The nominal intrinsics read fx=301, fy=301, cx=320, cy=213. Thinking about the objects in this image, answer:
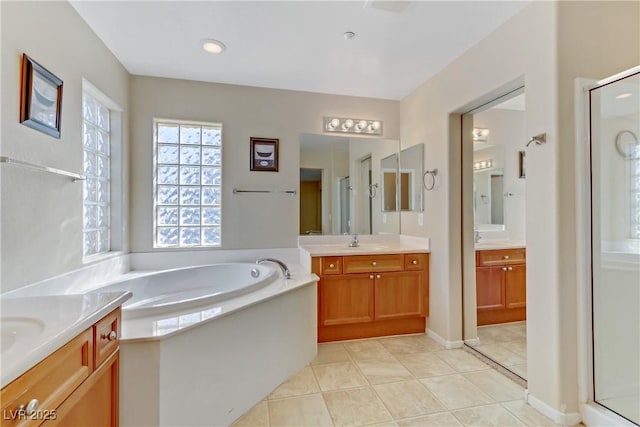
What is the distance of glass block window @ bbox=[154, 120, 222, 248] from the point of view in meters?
2.87

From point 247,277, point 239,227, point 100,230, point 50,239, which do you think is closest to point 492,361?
point 247,277

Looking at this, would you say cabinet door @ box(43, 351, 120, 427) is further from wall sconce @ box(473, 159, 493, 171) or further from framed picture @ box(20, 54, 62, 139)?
wall sconce @ box(473, 159, 493, 171)

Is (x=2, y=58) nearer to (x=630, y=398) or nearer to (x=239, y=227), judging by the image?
(x=239, y=227)

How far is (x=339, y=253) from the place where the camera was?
8.54ft

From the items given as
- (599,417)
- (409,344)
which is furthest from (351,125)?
(599,417)

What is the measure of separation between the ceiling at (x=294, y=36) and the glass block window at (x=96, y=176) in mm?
509

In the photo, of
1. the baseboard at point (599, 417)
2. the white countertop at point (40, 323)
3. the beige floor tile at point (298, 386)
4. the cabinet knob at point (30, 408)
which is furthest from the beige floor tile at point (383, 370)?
the cabinet knob at point (30, 408)

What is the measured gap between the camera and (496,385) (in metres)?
1.99

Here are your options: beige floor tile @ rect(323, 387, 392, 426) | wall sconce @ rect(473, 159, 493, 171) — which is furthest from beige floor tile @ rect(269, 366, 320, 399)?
wall sconce @ rect(473, 159, 493, 171)

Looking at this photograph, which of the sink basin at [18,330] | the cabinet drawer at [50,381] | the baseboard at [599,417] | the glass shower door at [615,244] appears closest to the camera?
the cabinet drawer at [50,381]

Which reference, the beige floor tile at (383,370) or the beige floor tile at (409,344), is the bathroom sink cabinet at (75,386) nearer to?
the beige floor tile at (383,370)

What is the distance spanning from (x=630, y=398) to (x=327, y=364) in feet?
5.62

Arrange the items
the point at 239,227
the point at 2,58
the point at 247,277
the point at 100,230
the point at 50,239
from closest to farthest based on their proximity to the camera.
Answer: the point at 2,58, the point at 50,239, the point at 100,230, the point at 247,277, the point at 239,227

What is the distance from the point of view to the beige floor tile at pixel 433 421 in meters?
1.62
